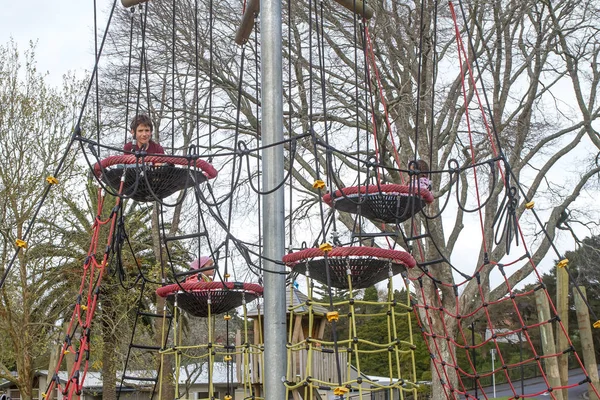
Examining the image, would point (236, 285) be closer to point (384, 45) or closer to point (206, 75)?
point (384, 45)

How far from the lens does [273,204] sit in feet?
9.16

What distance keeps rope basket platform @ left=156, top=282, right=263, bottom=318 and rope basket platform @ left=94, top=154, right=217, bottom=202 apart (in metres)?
0.46

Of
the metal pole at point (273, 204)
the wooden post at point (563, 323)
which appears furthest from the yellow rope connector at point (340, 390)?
the wooden post at point (563, 323)

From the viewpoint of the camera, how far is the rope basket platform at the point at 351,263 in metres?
2.77

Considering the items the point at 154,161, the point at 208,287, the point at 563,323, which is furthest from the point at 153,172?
the point at 563,323

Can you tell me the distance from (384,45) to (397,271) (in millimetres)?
8476

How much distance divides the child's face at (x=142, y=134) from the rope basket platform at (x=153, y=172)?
0.50 m

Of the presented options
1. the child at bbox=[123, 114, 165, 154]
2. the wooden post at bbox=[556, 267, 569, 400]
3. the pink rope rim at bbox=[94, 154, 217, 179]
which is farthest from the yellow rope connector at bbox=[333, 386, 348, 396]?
the wooden post at bbox=[556, 267, 569, 400]

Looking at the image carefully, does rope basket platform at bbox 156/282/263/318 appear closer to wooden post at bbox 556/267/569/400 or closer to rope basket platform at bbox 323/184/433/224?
rope basket platform at bbox 323/184/433/224

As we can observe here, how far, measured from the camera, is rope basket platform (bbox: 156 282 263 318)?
337 centimetres

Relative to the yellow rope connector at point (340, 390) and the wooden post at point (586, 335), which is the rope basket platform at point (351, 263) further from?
the wooden post at point (586, 335)

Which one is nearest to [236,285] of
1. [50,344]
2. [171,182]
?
[171,182]

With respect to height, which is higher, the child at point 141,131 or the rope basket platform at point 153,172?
the child at point 141,131

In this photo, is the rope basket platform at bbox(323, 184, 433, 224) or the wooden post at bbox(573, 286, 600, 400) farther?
the wooden post at bbox(573, 286, 600, 400)
